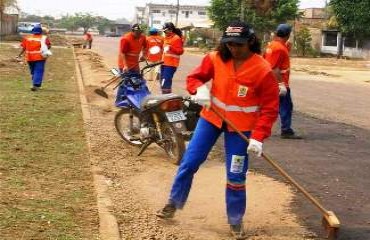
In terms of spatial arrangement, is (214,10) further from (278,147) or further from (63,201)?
(63,201)

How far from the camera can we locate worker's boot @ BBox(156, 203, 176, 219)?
524 centimetres

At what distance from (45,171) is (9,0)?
51681mm

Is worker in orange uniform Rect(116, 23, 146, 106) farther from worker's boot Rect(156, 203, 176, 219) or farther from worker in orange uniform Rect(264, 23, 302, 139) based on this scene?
worker's boot Rect(156, 203, 176, 219)

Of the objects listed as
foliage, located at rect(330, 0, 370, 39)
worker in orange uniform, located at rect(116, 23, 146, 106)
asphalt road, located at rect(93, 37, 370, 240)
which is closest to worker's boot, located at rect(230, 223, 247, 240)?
asphalt road, located at rect(93, 37, 370, 240)

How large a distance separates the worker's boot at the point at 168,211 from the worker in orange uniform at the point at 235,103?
22 cm

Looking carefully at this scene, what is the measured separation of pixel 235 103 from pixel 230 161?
468 mm

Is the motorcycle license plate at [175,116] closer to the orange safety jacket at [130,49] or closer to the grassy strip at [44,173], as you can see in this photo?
the grassy strip at [44,173]

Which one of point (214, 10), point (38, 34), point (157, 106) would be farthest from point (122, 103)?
point (214, 10)

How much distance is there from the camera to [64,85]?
1691 cm

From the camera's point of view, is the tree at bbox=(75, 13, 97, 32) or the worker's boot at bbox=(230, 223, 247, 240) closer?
the worker's boot at bbox=(230, 223, 247, 240)

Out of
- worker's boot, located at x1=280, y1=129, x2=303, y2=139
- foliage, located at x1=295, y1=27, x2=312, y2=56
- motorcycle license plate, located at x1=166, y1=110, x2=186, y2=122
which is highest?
foliage, located at x1=295, y1=27, x2=312, y2=56

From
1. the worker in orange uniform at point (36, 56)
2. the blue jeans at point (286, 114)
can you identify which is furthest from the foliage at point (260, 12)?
the blue jeans at point (286, 114)

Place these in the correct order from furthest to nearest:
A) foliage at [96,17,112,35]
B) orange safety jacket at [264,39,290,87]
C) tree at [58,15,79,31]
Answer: tree at [58,15,79,31]
foliage at [96,17,112,35]
orange safety jacket at [264,39,290,87]

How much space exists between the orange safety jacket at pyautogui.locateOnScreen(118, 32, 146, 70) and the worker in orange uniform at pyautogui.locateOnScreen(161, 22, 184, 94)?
0.75 metres
